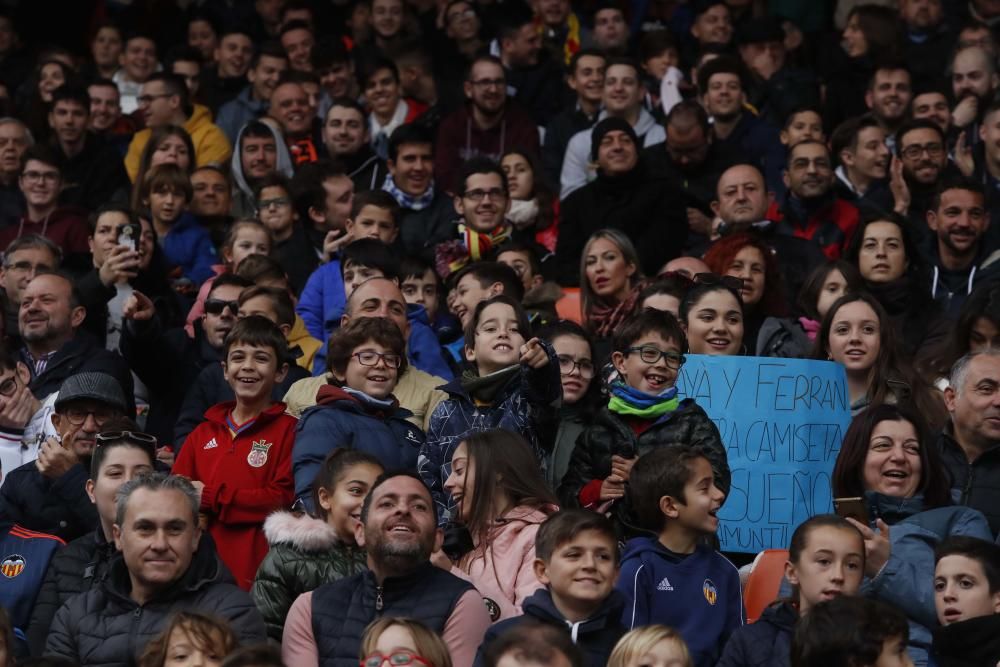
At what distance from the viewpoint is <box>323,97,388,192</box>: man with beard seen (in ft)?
47.8

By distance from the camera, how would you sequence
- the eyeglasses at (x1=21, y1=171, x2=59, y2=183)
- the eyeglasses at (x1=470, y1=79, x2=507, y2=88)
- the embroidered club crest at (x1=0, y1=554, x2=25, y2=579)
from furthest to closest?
the eyeglasses at (x1=470, y1=79, x2=507, y2=88), the eyeglasses at (x1=21, y1=171, x2=59, y2=183), the embroidered club crest at (x1=0, y1=554, x2=25, y2=579)

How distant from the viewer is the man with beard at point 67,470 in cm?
898

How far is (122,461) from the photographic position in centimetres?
859

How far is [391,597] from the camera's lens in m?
7.66

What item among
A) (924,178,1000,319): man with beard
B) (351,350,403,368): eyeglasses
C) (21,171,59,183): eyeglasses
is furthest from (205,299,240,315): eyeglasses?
(924,178,1000,319): man with beard

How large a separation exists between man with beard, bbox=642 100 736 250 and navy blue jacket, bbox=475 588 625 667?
21.1ft

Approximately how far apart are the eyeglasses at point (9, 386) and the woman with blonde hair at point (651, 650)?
13.7ft

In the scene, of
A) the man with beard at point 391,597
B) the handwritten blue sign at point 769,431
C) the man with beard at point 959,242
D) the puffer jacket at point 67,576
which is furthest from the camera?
the man with beard at point 959,242

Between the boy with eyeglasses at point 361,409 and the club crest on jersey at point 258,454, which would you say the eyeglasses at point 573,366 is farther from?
the club crest on jersey at point 258,454

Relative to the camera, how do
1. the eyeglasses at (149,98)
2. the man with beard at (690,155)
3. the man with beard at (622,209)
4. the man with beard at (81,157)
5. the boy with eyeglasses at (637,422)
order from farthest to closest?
the eyeglasses at (149,98) → the man with beard at (81,157) → the man with beard at (690,155) → the man with beard at (622,209) → the boy with eyeglasses at (637,422)

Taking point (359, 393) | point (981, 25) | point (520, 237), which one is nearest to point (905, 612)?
point (359, 393)

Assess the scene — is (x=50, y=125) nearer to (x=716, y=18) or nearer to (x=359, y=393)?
(x=716, y=18)

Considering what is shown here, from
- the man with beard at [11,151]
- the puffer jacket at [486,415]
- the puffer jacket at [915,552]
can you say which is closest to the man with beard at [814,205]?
the puffer jacket at [486,415]

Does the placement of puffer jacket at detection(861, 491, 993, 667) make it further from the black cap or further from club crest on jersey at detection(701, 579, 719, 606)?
the black cap
